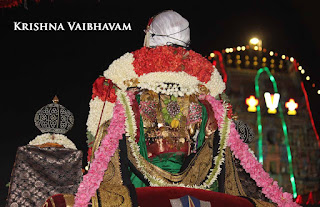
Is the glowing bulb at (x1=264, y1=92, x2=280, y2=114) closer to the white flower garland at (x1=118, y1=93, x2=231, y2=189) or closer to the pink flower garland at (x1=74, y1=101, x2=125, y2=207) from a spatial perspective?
the white flower garland at (x1=118, y1=93, x2=231, y2=189)

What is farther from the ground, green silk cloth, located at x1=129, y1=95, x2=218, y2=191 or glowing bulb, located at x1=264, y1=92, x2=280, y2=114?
glowing bulb, located at x1=264, y1=92, x2=280, y2=114

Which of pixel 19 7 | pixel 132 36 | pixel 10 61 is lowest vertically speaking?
pixel 10 61

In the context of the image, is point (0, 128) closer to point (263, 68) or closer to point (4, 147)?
point (4, 147)

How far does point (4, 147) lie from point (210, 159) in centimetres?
Answer: 459

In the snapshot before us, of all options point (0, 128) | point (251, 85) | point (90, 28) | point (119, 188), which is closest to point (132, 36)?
point (90, 28)

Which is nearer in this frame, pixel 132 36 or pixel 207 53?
pixel 132 36

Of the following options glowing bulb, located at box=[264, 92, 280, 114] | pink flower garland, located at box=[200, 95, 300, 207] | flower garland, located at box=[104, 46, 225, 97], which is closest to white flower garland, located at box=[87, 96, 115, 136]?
flower garland, located at box=[104, 46, 225, 97]

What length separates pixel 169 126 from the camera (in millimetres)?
2883

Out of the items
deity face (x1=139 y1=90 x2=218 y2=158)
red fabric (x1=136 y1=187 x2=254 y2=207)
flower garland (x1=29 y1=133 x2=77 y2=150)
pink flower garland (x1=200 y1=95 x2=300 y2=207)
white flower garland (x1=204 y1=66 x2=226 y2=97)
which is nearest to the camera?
red fabric (x1=136 y1=187 x2=254 y2=207)

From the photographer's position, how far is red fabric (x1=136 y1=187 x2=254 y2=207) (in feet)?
7.45

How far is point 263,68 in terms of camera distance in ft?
40.7

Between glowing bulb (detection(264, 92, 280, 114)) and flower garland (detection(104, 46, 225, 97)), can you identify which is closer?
flower garland (detection(104, 46, 225, 97))

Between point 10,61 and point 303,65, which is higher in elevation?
point 303,65

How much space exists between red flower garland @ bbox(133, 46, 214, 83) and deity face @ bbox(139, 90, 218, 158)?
16 cm
